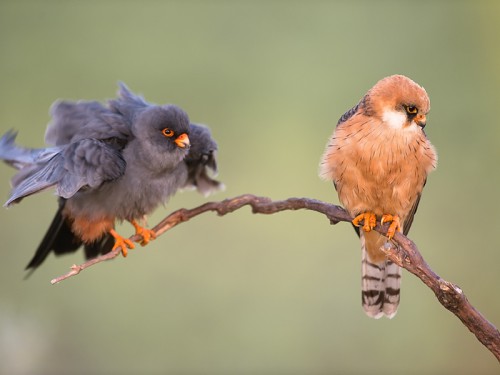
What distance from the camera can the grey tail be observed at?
3197mm

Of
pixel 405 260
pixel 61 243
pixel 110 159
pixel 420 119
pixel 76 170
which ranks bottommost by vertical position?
pixel 405 260

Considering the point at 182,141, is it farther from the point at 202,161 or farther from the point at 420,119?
the point at 420,119

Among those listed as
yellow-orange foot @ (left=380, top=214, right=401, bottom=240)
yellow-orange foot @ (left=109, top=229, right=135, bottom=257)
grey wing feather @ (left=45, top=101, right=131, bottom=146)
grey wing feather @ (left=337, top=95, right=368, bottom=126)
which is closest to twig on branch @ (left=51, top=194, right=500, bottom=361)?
yellow-orange foot @ (left=380, top=214, right=401, bottom=240)

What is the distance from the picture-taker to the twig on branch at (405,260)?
2035mm

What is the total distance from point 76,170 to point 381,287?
129cm

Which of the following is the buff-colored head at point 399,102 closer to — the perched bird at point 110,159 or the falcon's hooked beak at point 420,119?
the falcon's hooked beak at point 420,119

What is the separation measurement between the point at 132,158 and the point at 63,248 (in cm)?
60

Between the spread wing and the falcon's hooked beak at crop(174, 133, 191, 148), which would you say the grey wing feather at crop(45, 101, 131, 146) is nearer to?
the spread wing

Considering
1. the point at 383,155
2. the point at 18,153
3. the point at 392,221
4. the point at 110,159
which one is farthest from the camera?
the point at 18,153

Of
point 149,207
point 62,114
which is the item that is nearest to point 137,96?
point 62,114

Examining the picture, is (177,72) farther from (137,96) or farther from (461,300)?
(461,300)

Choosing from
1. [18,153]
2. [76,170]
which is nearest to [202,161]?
[76,170]

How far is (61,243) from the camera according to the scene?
10.8 ft

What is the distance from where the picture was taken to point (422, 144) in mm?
2572
